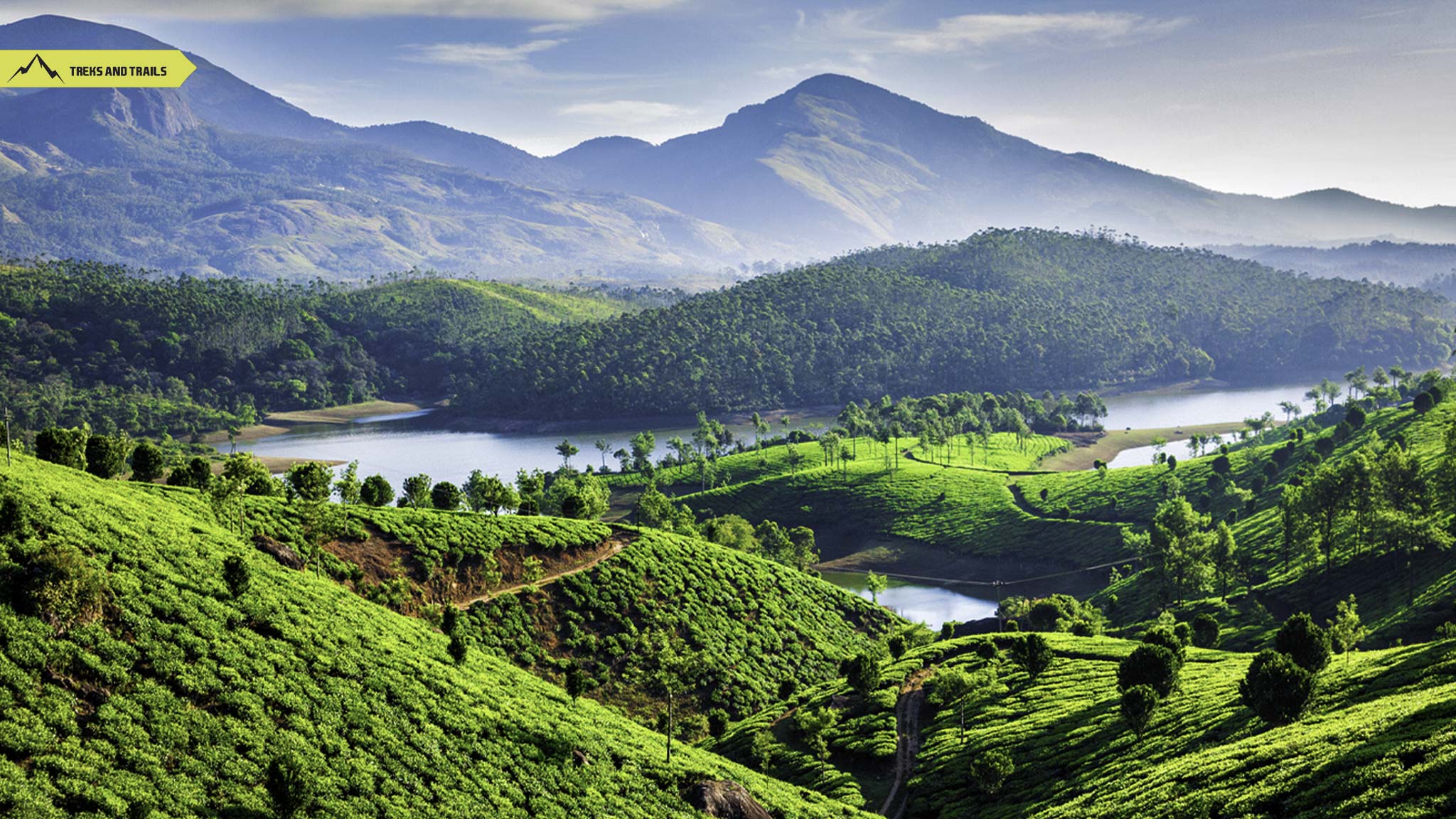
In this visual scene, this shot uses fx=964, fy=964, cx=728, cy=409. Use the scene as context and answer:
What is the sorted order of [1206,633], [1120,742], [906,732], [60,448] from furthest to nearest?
1. [1206,633]
2. [906,732]
3. [60,448]
4. [1120,742]

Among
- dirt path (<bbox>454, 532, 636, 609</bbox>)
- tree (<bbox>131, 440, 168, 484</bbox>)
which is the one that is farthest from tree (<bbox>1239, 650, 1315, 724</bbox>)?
tree (<bbox>131, 440, 168, 484</bbox>)

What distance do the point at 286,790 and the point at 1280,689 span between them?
50624 mm

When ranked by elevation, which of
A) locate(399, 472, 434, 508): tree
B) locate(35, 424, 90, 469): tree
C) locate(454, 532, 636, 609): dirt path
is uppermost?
locate(35, 424, 90, 469): tree

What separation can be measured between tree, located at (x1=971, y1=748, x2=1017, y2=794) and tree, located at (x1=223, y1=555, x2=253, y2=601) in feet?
147

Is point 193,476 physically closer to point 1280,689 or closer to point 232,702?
point 232,702

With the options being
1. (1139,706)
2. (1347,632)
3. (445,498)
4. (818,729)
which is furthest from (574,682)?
(1347,632)

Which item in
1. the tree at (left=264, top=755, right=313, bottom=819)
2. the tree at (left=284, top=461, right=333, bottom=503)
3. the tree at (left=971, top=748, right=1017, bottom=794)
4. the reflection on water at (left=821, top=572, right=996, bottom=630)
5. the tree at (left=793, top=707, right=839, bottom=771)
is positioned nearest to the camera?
the tree at (left=264, top=755, right=313, bottom=819)

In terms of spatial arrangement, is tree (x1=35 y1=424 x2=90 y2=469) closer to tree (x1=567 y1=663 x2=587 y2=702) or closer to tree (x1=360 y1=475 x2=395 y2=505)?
tree (x1=360 y1=475 x2=395 y2=505)

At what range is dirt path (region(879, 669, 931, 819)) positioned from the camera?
2601 inches

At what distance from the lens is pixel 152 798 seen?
34781 mm

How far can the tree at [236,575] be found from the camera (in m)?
47.9

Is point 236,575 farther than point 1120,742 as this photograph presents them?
No

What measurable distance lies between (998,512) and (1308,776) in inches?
5346

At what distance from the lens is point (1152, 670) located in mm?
64625
